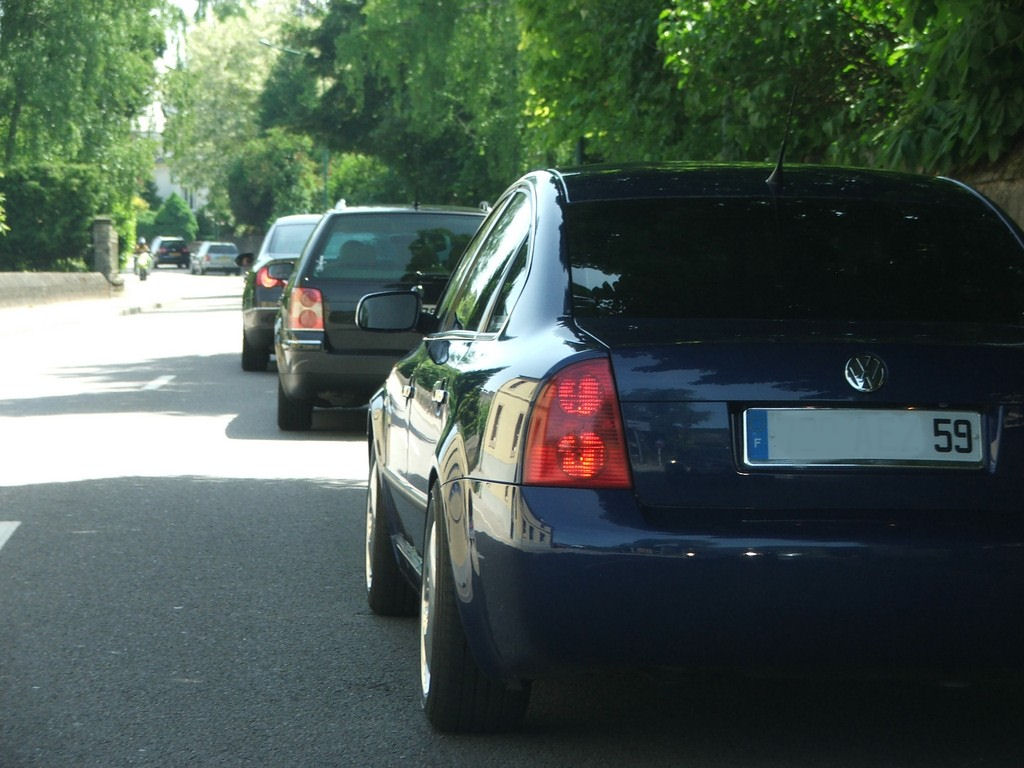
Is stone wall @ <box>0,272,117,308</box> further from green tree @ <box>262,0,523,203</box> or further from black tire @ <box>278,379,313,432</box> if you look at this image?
black tire @ <box>278,379,313,432</box>

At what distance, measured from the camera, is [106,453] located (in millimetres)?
12094

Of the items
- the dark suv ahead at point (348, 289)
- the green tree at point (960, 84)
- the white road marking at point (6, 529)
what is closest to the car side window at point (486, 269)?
the white road marking at point (6, 529)

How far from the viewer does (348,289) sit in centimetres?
1297

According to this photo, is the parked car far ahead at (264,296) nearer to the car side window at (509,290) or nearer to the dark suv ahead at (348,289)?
the dark suv ahead at (348,289)

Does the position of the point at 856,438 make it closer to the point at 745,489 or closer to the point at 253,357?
the point at 745,489

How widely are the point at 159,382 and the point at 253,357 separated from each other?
64.6 inches

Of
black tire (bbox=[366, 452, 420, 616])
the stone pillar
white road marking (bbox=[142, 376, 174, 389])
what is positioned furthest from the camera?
the stone pillar

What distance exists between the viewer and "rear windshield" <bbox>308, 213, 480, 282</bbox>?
13.2m

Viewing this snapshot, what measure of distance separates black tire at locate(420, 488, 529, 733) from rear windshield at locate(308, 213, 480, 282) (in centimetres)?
807

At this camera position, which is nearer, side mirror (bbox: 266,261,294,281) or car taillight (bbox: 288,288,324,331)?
car taillight (bbox: 288,288,324,331)

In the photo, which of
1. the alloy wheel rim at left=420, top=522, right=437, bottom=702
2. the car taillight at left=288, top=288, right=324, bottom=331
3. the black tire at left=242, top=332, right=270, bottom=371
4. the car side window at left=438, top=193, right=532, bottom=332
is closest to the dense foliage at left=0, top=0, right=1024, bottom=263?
the car side window at left=438, top=193, right=532, bottom=332

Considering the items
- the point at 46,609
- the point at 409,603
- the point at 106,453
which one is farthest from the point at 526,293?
the point at 106,453

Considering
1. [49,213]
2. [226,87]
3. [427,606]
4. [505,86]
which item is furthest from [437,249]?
[226,87]

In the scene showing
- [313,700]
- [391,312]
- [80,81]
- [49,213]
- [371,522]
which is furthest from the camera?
[49,213]
